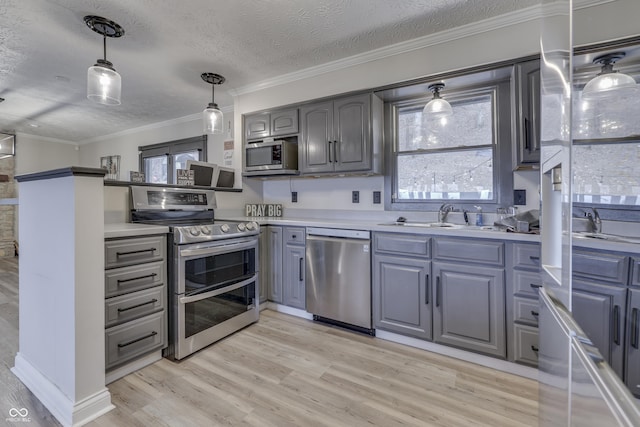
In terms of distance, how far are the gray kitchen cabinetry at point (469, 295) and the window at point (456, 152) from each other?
665 millimetres

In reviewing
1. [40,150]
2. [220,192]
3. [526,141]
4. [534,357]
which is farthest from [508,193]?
[40,150]

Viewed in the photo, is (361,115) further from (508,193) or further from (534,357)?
(534,357)

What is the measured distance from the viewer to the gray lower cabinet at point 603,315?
50cm

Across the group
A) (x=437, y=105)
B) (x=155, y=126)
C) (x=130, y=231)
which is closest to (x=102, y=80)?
(x=130, y=231)

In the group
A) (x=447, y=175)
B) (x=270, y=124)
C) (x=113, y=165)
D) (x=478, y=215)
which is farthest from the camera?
(x=113, y=165)

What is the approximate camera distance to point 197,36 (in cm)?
244

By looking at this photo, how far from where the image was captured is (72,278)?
1.45 metres

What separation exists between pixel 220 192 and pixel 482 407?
290 cm

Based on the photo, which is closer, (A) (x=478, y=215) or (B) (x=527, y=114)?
(B) (x=527, y=114)

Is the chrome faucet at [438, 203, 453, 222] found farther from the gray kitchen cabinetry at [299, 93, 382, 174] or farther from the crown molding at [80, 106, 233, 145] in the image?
the crown molding at [80, 106, 233, 145]

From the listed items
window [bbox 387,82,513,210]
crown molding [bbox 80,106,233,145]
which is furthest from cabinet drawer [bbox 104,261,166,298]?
crown molding [bbox 80,106,233,145]

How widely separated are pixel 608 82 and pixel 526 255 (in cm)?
158

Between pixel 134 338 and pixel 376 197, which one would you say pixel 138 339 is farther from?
pixel 376 197

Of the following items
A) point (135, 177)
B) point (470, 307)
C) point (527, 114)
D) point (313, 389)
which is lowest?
point (313, 389)
